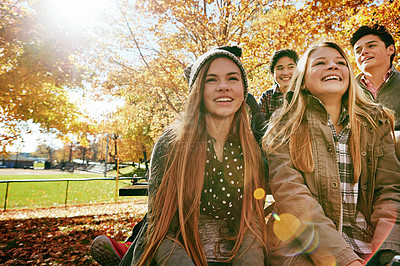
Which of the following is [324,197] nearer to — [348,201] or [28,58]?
[348,201]

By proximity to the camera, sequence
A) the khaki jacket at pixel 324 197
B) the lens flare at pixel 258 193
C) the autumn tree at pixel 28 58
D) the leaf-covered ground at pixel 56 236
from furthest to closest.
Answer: the autumn tree at pixel 28 58
the leaf-covered ground at pixel 56 236
the lens flare at pixel 258 193
the khaki jacket at pixel 324 197

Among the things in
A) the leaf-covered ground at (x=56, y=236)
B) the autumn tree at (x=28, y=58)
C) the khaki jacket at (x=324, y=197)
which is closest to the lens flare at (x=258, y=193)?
the khaki jacket at (x=324, y=197)

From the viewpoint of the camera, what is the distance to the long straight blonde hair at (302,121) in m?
1.81

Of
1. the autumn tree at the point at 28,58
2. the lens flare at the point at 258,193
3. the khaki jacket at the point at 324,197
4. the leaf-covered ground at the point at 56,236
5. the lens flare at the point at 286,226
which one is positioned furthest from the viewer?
the autumn tree at the point at 28,58

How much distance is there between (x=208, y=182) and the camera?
6.48 feet

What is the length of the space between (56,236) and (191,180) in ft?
21.1

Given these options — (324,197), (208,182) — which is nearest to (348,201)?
(324,197)

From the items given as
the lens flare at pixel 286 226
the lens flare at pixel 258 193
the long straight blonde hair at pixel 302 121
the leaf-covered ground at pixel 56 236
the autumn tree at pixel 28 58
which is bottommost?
the leaf-covered ground at pixel 56 236

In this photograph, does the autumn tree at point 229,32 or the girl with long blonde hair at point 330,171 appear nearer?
the girl with long blonde hair at point 330,171

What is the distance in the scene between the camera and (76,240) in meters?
6.17

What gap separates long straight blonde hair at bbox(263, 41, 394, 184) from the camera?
181cm

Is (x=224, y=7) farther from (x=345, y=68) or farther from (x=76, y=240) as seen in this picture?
(x=76, y=240)

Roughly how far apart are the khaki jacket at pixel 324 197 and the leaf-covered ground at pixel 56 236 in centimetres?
456

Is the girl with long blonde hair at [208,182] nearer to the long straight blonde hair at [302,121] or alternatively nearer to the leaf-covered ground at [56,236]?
the long straight blonde hair at [302,121]
